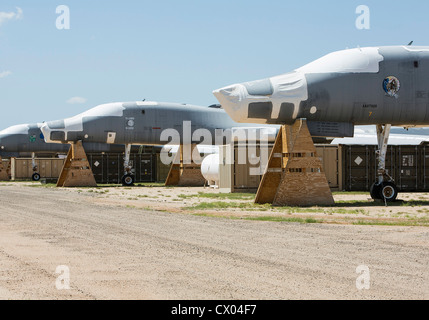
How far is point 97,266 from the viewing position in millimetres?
9367

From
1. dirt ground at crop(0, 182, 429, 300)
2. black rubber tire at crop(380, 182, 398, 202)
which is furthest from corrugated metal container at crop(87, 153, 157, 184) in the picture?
dirt ground at crop(0, 182, 429, 300)

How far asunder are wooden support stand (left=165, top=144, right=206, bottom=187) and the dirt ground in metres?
30.4

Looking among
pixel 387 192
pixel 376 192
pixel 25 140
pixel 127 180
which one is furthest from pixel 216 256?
pixel 25 140

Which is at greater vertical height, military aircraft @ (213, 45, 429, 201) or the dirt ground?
military aircraft @ (213, 45, 429, 201)

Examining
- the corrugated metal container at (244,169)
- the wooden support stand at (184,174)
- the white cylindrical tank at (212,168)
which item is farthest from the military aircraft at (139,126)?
the corrugated metal container at (244,169)

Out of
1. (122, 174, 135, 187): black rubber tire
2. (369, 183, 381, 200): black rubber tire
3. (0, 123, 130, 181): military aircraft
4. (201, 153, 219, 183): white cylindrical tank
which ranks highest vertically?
(0, 123, 130, 181): military aircraft

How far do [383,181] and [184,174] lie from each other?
26.4 meters

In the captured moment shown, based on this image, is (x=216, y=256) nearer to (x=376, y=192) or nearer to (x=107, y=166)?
(x=376, y=192)

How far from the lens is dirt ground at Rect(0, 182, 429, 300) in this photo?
7.62 m

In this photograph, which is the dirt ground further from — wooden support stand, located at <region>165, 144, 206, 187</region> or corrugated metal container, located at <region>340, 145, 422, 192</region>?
wooden support stand, located at <region>165, 144, 206, 187</region>

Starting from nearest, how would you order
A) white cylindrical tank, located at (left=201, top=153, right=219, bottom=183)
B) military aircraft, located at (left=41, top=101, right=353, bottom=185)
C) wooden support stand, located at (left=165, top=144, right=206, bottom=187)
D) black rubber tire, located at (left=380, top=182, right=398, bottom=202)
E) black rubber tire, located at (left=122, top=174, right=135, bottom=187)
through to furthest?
black rubber tire, located at (left=380, top=182, right=398, bottom=202) < white cylindrical tank, located at (left=201, top=153, right=219, bottom=183) < military aircraft, located at (left=41, top=101, right=353, bottom=185) < black rubber tire, located at (left=122, top=174, right=135, bottom=187) < wooden support stand, located at (left=165, top=144, right=206, bottom=187)

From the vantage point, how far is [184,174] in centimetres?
4962

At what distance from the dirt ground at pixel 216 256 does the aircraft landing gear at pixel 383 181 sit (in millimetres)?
5913

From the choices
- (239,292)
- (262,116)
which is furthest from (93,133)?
(239,292)
